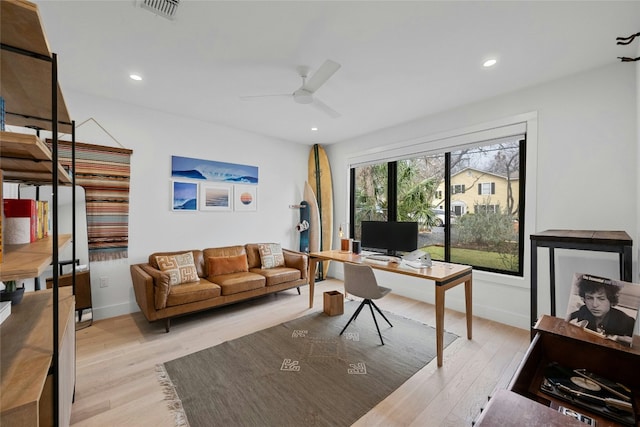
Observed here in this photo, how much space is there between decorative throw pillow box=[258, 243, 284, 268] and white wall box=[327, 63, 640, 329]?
273cm

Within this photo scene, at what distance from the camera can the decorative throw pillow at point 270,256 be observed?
4090 mm

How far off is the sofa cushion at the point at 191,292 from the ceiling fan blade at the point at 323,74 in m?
2.46

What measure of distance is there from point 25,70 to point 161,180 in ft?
8.97

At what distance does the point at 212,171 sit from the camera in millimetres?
4027

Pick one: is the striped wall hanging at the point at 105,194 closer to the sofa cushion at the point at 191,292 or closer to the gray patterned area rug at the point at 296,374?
the sofa cushion at the point at 191,292

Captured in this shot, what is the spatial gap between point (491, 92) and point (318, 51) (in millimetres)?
2086

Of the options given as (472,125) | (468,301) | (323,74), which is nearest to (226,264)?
(323,74)

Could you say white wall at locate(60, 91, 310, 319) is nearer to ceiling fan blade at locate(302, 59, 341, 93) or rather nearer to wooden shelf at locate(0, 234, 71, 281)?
ceiling fan blade at locate(302, 59, 341, 93)

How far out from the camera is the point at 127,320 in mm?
3145

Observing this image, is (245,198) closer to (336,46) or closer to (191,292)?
(191,292)

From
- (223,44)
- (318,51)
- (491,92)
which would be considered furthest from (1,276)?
(491,92)

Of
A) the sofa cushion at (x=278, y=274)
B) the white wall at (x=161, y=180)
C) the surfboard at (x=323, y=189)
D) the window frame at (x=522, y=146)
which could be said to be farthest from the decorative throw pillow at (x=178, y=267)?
the window frame at (x=522, y=146)

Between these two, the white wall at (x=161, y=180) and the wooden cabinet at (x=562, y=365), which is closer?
the wooden cabinet at (x=562, y=365)

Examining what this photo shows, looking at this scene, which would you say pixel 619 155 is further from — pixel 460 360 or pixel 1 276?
pixel 1 276
